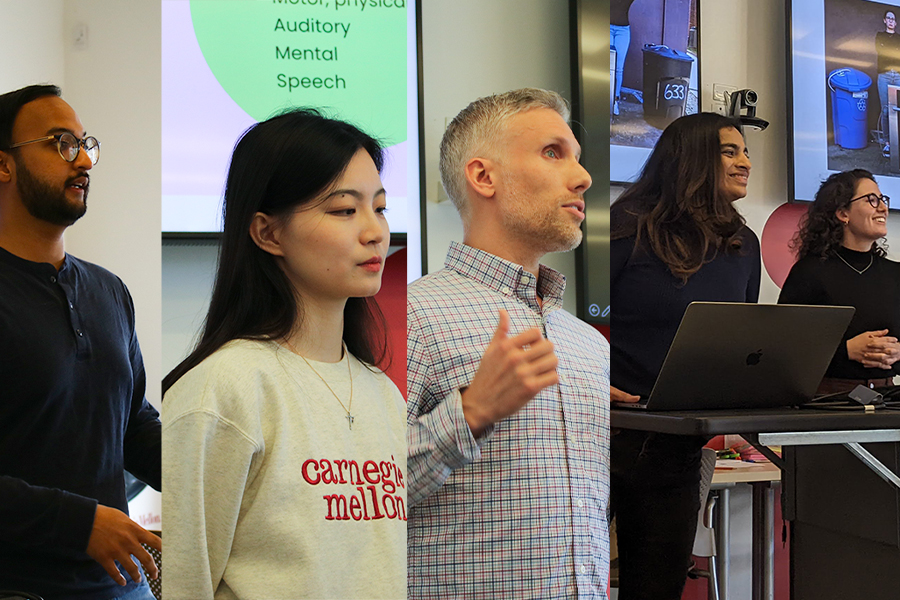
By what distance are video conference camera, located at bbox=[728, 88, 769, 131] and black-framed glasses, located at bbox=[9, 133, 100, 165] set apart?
1.47m

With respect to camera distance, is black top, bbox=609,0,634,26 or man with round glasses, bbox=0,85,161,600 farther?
black top, bbox=609,0,634,26

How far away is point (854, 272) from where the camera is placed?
187 centimetres

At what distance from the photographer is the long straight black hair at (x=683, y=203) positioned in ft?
4.78

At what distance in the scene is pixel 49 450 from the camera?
0.60 m

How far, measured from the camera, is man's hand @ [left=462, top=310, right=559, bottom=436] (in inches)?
22.7

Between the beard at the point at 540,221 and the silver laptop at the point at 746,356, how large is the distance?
533 mm

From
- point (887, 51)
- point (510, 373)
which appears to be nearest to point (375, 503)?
point (510, 373)

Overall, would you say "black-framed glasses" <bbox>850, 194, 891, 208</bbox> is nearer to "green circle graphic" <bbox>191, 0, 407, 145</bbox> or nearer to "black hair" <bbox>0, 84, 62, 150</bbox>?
"green circle graphic" <bbox>191, 0, 407, 145</bbox>

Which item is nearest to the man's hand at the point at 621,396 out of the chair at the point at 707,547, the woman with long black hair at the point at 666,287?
the woman with long black hair at the point at 666,287

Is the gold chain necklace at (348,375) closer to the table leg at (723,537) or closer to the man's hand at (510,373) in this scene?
the man's hand at (510,373)

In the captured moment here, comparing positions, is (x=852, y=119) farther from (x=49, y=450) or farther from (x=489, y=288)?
(x=49, y=450)

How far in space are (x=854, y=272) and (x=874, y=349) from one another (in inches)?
8.6

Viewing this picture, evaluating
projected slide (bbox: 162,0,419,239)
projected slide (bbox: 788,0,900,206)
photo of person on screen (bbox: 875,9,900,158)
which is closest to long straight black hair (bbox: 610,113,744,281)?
projected slide (bbox: 788,0,900,206)

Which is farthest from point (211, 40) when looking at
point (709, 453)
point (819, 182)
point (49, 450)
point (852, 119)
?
point (852, 119)
